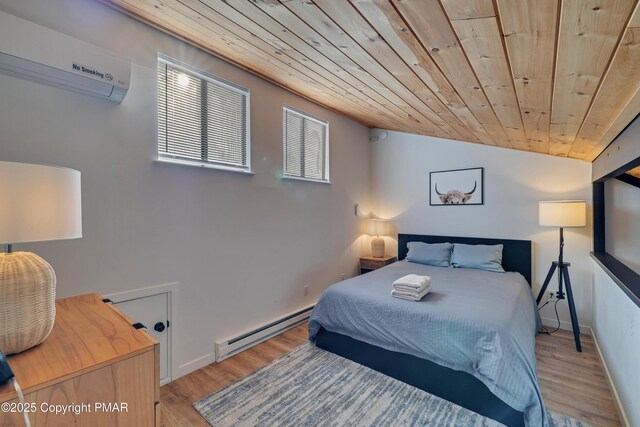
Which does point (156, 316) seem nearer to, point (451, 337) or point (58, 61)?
point (58, 61)

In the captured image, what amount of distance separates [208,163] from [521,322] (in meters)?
2.77

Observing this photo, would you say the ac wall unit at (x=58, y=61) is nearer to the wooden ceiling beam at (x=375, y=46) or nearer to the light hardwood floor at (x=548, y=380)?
the wooden ceiling beam at (x=375, y=46)

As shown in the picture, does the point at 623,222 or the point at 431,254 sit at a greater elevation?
the point at 623,222

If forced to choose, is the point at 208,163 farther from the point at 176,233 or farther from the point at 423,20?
the point at 423,20

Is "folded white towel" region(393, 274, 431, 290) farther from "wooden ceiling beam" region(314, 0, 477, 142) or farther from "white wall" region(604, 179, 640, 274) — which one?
"white wall" region(604, 179, 640, 274)

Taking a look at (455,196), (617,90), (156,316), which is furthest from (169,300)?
(455,196)

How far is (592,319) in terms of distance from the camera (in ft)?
9.71

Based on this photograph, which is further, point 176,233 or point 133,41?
point 176,233

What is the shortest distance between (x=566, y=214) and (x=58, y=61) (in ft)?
13.5

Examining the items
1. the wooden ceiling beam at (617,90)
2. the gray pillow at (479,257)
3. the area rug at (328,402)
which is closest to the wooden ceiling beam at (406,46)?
the wooden ceiling beam at (617,90)

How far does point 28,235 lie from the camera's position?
0.89m

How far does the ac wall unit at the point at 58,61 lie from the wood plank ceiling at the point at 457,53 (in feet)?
1.57

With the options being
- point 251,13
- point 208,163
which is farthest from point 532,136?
point 208,163

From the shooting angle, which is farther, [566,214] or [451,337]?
[566,214]
